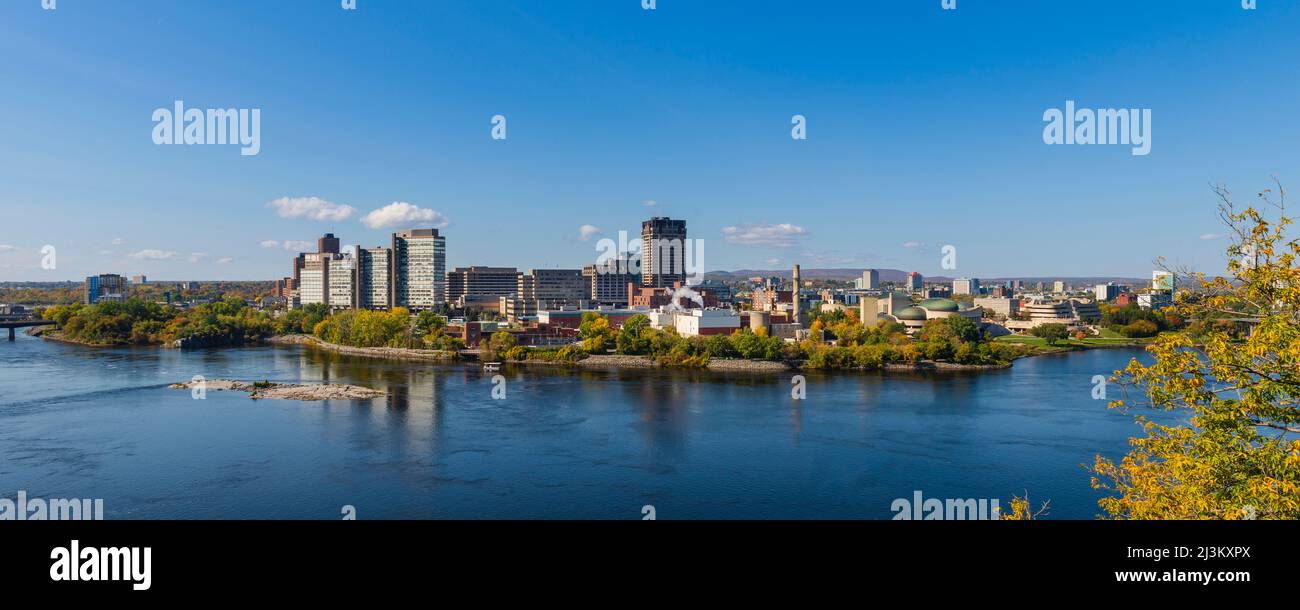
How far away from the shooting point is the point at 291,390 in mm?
14422

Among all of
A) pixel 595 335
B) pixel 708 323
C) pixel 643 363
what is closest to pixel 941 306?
pixel 708 323

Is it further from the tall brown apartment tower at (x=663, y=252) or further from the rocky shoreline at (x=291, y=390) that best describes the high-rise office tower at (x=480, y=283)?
the rocky shoreline at (x=291, y=390)

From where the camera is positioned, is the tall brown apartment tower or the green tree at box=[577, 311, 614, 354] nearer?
the green tree at box=[577, 311, 614, 354]

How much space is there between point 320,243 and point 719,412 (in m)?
44.3

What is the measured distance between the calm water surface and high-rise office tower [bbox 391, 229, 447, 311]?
23528 millimetres

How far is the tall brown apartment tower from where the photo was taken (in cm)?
4822

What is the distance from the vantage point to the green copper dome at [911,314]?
94.5ft

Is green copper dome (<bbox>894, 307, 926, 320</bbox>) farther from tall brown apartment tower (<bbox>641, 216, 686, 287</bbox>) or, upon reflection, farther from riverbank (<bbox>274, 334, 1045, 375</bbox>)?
tall brown apartment tower (<bbox>641, 216, 686, 287</bbox>)

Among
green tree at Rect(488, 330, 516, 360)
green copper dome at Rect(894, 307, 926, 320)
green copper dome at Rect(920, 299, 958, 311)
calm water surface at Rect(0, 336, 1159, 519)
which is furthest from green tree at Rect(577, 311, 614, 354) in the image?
green copper dome at Rect(920, 299, 958, 311)

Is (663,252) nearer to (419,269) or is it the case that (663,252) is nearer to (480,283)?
(480,283)

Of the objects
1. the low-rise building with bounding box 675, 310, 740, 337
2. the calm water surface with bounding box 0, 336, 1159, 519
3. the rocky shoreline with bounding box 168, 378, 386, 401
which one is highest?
the low-rise building with bounding box 675, 310, 740, 337
